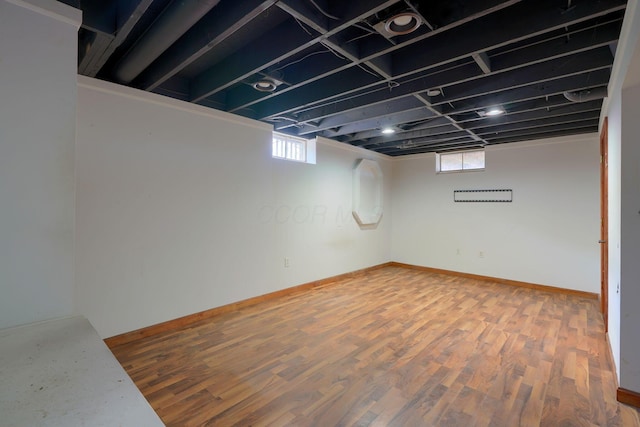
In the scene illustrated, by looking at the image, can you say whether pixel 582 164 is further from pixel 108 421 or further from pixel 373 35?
pixel 108 421

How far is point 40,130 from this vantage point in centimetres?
153

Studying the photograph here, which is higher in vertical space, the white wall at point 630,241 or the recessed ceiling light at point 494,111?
the recessed ceiling light at point 494,111

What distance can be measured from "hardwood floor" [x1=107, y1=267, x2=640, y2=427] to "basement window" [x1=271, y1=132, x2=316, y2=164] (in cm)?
214

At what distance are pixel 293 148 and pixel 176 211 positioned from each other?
2.12m

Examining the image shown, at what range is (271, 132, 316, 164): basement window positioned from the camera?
4.40 metres

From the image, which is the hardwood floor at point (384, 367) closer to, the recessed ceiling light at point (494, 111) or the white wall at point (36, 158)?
the white wall at point (36, 158)

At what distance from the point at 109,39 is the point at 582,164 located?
583 cm

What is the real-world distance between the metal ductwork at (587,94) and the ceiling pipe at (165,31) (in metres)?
3.29

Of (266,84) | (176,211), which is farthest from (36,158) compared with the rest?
(266,84)

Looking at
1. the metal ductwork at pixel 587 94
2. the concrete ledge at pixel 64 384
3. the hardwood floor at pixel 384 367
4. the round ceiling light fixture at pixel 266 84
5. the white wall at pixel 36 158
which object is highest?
the round ceiling light fixture at pixel 266 84

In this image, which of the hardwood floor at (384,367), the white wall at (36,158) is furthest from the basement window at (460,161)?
the white wall at (36,158)

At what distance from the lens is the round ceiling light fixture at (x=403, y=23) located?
1.72 m

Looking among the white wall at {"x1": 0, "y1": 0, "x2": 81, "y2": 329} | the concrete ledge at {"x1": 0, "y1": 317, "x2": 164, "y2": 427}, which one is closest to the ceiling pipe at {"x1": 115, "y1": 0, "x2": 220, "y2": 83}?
the white wall at {"x1": 0, "y1": 0, "x2": 81, "y2": 329}

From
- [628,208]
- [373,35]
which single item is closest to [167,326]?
[373,35]
